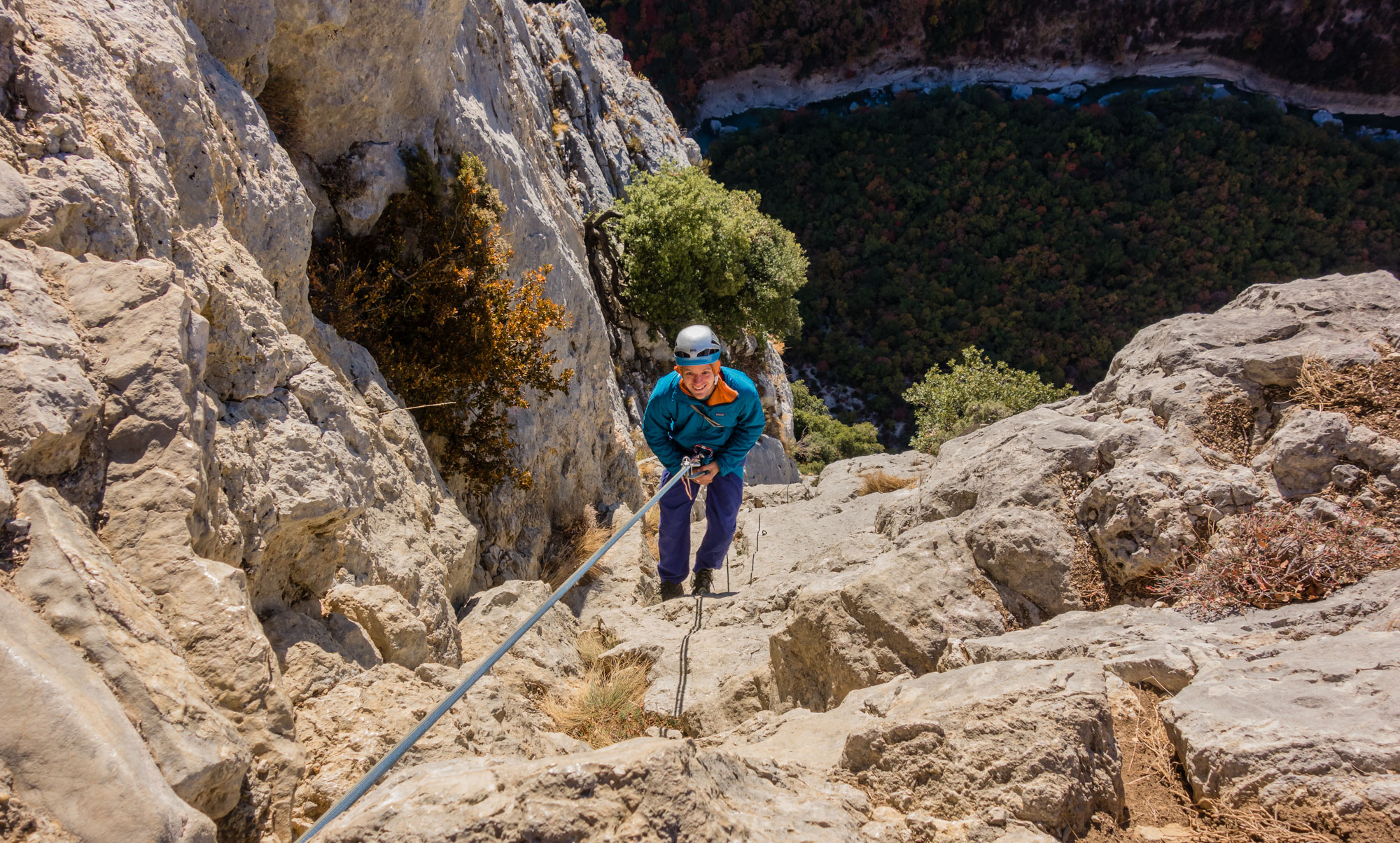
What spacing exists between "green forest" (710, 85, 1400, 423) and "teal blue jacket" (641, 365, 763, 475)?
A: 36.0m

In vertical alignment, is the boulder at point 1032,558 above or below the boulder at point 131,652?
below

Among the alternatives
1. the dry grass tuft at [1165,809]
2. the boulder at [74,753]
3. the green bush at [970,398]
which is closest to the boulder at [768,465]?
the green bush at [970,398]

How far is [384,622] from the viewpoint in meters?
4.35

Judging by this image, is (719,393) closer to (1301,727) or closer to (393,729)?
(393,729)

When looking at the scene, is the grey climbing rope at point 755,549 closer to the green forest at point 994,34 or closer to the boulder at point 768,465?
the boulder at point 768,465

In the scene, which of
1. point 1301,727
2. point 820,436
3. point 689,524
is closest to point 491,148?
point 689,524

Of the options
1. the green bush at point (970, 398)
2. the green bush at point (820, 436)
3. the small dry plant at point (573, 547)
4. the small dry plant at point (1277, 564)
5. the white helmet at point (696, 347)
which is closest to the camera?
the small dry plant at point (1277, 564)

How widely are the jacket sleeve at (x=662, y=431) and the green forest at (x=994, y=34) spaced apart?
1998 inches

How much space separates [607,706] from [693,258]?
15.0 meters

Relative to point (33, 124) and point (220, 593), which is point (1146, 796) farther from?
point (33, 124)

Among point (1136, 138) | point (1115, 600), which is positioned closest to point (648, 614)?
point (1115, 600)

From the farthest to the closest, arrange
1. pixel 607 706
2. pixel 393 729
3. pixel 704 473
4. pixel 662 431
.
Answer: pixel 662 431
pixel 704 473
pixel 607 706
pixel 393 729

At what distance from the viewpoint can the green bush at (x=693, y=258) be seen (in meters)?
17.6

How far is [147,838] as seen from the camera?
1.98m
